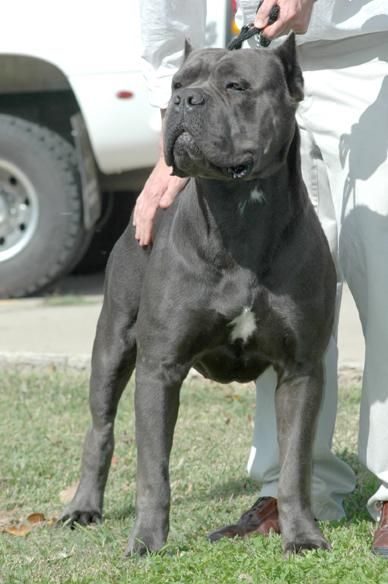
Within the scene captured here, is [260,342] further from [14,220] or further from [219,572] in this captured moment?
[14,220]

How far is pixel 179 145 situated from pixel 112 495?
1.88 metres

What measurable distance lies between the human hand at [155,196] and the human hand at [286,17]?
627mm

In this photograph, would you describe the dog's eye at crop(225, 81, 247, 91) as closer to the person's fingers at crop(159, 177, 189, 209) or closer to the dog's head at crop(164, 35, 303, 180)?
the dog's head at crop(164, 35, 303, 180)

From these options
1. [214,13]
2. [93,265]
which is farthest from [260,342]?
[93,265]

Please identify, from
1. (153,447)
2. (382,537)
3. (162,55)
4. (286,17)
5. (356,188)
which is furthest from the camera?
(162,55)

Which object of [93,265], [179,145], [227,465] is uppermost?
[179,145]

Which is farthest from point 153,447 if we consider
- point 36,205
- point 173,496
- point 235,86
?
point 36,205

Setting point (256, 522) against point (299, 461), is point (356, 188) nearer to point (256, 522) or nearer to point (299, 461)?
point (299, 461)

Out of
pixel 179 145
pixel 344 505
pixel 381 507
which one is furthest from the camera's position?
pixel 344 505

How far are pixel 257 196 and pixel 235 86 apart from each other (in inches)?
15.8

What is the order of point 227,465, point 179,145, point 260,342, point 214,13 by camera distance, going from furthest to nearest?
point 214,13 → point 227,465 → point 260,342 → point 179,145

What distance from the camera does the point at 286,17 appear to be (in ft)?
14.1

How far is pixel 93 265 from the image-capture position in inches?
429

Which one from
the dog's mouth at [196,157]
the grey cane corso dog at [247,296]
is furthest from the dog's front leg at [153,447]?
the dog's mouth at [196,157]
